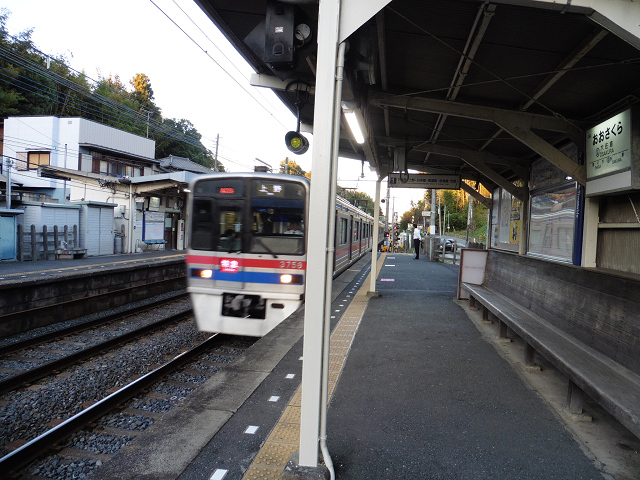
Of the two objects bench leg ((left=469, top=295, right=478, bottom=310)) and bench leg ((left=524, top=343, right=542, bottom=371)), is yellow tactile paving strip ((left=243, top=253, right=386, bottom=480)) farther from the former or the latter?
bench leg ((left=469, top=295, right=478, bottom=310))

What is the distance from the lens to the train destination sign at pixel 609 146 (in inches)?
177

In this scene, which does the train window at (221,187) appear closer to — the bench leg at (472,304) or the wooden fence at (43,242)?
the bench leg at (472,304)

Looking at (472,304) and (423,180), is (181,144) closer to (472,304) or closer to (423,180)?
(423,180)

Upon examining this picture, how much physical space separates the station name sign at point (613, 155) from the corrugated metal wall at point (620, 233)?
0.25 metres

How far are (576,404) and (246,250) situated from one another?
4.18 meters

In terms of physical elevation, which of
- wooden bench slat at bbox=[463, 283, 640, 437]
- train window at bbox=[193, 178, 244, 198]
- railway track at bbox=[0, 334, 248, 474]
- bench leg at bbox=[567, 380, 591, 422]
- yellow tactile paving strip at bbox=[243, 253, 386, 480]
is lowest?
railway track at bbox=[0, 334, 248, 474]

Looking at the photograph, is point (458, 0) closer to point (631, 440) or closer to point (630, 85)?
point (630, 85)

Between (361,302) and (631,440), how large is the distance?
5368mm

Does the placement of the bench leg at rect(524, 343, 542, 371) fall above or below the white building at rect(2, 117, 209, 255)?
below

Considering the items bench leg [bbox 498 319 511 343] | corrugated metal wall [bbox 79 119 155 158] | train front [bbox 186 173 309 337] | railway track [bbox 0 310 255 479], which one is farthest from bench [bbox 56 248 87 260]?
bench leg [bbox 498 319 511 343]

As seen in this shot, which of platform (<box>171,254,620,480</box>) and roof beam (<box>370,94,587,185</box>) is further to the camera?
roof beam (<box>370,94,587,185</box>)

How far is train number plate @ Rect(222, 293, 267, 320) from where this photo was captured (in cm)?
590

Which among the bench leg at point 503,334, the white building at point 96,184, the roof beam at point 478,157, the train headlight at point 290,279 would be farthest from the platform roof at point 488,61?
the white building at point 96,184

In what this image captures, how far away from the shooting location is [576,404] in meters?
3.37
